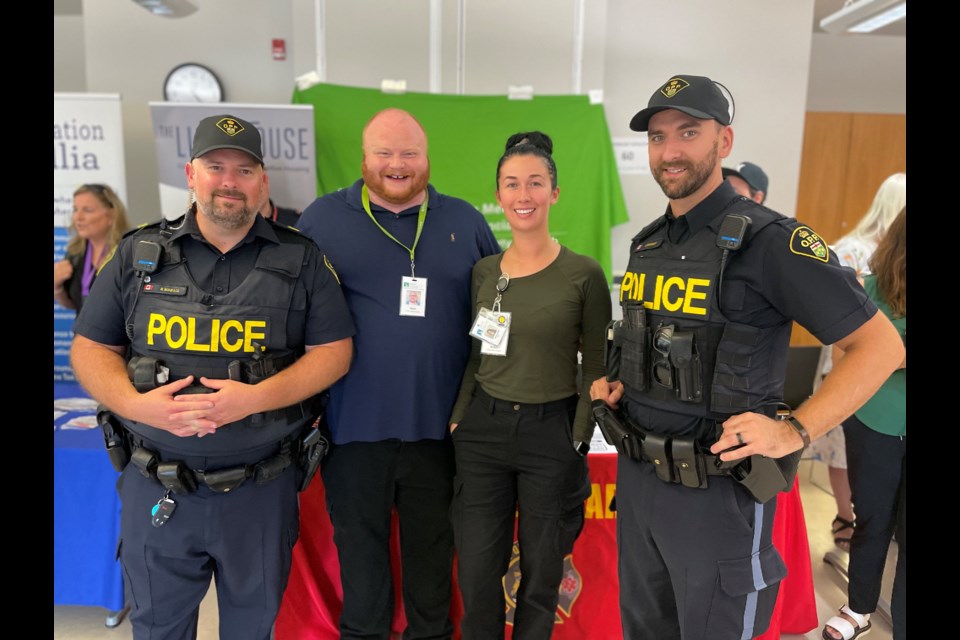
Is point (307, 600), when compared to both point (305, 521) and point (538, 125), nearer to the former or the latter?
point (305, 521)

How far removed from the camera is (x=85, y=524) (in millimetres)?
2238

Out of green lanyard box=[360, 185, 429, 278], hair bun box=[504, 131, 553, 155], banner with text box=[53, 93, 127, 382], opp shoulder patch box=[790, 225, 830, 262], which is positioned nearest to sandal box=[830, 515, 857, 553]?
opp shoulder patch box=[790, 225, 830, 262]

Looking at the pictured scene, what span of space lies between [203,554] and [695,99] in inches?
67.3

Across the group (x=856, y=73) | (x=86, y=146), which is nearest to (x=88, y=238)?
(x=86, y=146)

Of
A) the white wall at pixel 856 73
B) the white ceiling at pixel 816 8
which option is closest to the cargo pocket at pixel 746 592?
the white ceiling at pixel 816 8

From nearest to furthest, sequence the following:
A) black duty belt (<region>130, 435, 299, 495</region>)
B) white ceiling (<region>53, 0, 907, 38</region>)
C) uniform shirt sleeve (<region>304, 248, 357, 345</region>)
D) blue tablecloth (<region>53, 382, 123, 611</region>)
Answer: black duty belt (<region>130, 435, 299, 495</region>), uniform shirt sleeve (<region>304, 248, 357, 345</region>), blue tablecloth (<region>53, 382, 123, 611</region>), white ceiling (<region>53, 0, 907, 38</region>)

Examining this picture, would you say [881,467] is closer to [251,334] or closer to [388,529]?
[388,529]

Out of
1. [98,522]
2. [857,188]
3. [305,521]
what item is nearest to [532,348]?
[305,521]

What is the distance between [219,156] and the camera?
1552mm

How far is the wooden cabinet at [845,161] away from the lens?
220 inches

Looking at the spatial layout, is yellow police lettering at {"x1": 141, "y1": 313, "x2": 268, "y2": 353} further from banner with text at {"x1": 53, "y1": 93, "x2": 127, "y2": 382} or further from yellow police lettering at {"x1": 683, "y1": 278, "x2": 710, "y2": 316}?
banner with text at {"x1": 53, "y1": 93, "x2": 127, "y2": 382}

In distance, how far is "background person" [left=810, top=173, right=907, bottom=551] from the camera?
8.61 ft

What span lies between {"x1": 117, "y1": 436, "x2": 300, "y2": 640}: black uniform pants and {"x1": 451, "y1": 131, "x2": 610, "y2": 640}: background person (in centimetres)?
55
